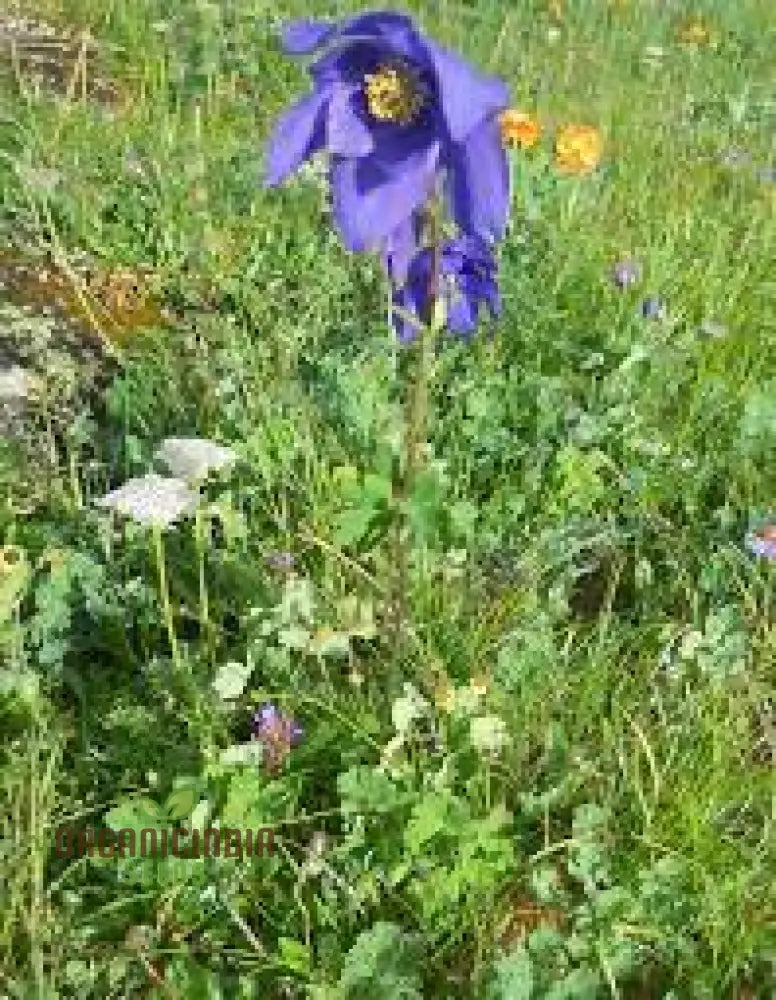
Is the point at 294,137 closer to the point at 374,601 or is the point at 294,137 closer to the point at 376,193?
the point at 376,193

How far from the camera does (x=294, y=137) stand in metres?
1.52

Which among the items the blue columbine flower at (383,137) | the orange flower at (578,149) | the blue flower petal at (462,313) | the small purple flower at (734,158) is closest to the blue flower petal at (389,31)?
the blue columbine flower at (383,137)

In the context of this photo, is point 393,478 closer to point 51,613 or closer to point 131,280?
point 51,613

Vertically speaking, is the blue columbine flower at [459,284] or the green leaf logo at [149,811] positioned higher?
the blue columbine flower at [459,284]

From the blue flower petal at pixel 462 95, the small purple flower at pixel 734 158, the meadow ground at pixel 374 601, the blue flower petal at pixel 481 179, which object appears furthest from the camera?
the small purple flower at pixel 734 158

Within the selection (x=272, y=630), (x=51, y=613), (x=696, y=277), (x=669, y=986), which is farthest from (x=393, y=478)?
(x=696, y=277)

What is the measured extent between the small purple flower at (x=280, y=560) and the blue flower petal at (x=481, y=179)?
2.52 ft

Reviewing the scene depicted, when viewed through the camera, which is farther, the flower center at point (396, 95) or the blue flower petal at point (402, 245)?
the blue flower petal at point (402, 245)

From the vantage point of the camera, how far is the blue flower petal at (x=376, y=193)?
4.95 feet

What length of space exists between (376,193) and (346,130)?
8 centimetres

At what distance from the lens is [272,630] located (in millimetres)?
2023

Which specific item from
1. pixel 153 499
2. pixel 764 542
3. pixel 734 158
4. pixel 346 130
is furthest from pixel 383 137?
pixel 734 158

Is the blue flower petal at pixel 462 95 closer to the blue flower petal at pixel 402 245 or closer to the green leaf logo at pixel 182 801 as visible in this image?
the blue flower petal at pixel 402 245

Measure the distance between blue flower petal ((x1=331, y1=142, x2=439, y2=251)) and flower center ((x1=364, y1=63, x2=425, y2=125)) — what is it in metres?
0.05
